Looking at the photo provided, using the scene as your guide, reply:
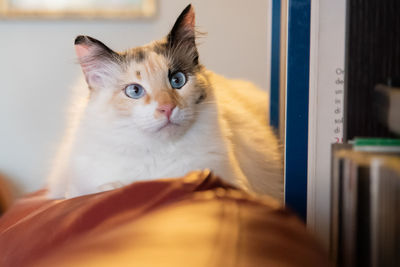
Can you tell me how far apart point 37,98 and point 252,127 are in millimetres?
1074

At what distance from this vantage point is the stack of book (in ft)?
1.18

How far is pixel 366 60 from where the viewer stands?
21.3 inches

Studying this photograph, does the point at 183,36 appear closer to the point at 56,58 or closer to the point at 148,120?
the point at 148,120

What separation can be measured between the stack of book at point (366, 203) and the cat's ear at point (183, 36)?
0.55 m

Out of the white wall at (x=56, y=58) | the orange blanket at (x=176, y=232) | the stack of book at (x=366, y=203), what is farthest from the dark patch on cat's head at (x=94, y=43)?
the white wall at (x=56, y=58)

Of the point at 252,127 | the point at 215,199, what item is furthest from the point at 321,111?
the point at 252,127

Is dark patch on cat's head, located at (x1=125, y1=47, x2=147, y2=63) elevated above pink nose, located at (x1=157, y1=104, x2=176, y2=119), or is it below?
above

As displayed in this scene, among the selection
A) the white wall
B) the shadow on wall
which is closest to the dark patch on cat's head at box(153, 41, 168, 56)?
the white wall

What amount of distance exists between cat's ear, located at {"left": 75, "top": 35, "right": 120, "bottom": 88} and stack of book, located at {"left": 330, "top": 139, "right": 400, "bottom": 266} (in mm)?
578

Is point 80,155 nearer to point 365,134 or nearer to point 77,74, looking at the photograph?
point 365,134

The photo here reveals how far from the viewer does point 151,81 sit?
2.86 ft

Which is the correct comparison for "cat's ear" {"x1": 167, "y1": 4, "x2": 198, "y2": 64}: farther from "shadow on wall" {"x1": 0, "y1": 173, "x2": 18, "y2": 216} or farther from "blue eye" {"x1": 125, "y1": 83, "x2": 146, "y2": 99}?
"shadow on wall" {"x1": 0, "y1": 173, "x2": 18, "y2": 216}

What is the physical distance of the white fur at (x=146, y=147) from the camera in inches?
34.1

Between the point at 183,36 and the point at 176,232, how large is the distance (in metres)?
0.60
